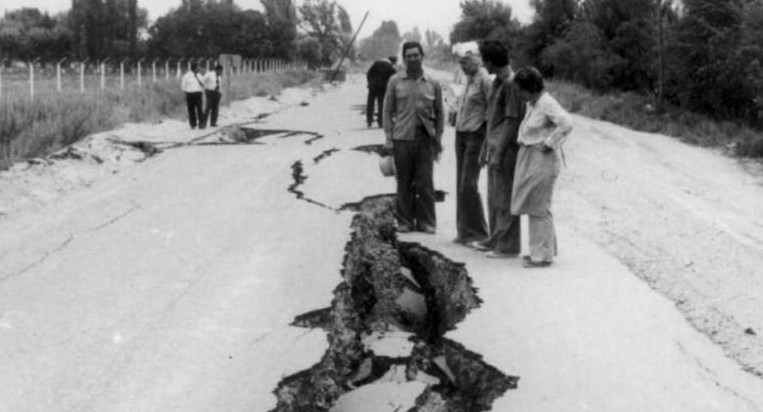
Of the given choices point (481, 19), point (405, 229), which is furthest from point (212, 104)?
point (481, 19)

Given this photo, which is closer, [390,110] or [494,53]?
[494,53]

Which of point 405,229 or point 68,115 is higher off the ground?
point 68,115

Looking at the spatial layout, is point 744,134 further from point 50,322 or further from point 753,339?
point 50,322

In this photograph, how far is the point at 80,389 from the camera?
386cm

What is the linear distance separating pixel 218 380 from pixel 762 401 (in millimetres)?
2496

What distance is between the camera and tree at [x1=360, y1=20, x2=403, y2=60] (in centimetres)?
14888

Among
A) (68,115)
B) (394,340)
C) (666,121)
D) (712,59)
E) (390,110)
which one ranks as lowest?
(394,340)

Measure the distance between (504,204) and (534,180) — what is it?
47 cm

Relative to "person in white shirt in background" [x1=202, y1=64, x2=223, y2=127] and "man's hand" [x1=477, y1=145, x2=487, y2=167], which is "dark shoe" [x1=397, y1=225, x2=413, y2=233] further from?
"person in white shirt in background" [x1=202, y1=64, x2=223, y2=127]

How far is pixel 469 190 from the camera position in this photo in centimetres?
679

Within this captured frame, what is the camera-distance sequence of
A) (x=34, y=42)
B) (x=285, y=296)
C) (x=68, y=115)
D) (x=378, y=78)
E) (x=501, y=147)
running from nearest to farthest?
(x=285, y=296) → (x=501, y=147) → (x=68, y=115) → (x=378, y=78) → (x=34, y=42)

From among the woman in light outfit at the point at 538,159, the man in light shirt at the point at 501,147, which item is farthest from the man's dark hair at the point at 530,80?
the man in light shirt at the point at 501,147

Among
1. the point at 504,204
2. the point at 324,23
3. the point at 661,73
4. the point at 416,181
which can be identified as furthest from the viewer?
the point at 324,23

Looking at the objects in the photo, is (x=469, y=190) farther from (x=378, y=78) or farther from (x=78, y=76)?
(x=78, y=76)
